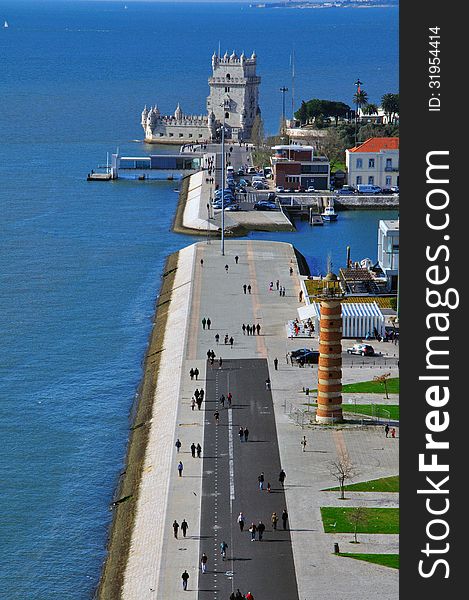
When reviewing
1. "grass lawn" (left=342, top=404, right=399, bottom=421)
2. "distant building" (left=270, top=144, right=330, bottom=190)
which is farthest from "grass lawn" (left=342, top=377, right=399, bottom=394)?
"distant building" (left=270, top=144, right=330, bottom=190)

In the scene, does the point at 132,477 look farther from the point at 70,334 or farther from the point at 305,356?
the point at 70,334

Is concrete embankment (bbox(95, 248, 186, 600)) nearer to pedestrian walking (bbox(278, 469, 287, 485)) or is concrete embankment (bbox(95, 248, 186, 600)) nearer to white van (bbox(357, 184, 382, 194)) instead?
pedestrian walking (bbox(278, 469, 287, 485))

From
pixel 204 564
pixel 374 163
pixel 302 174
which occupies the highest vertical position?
pixel 374 163

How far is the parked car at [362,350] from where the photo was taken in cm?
6456

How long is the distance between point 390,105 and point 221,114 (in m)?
17.1

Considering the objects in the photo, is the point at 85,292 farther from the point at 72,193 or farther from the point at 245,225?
the point at 72,193

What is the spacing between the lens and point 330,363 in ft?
180

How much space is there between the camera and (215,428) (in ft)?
179

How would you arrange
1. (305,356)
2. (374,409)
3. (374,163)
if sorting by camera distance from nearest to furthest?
(374,409), (305,356), (374,163)

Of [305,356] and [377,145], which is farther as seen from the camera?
[377,145]

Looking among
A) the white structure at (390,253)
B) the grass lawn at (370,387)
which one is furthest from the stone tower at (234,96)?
the grass lawn at (370,387)

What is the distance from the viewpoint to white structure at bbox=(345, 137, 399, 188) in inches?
4579

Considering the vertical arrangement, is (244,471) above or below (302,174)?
below

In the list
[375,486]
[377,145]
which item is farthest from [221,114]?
[375,486]
